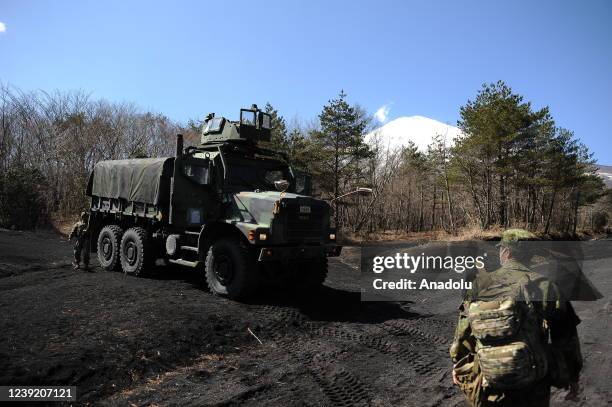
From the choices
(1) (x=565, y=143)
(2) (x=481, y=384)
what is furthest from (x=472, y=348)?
(1) (x=565, y=143)

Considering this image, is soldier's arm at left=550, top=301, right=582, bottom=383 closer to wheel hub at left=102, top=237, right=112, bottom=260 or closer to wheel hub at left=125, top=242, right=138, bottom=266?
wheel hub at left=125, top=242, right=138, bottom=266

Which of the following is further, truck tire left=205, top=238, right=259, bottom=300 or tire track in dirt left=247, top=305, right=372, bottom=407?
truck tire left=205, top=238, right=259, bottom=300

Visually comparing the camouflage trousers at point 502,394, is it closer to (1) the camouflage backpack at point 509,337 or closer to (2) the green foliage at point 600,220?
(1) the camouflage backpack at point 509,337

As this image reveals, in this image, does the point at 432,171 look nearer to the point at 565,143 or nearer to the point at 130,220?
the point at 565,143

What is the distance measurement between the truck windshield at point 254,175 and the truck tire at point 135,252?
2.20 m

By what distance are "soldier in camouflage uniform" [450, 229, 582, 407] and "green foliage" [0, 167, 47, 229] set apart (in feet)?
67.0

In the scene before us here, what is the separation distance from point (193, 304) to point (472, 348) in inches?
205

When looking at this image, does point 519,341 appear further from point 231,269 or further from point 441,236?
point 441,236

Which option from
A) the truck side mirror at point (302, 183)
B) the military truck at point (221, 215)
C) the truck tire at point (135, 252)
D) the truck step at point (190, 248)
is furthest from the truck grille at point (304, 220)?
the truck tire at point (135, 252)

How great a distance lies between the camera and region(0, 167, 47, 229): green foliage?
60.6ft

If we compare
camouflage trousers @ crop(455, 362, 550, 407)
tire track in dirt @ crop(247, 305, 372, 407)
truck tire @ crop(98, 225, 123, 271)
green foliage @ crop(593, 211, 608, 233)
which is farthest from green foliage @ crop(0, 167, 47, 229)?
green foliage @ crop(593, 211, 608, 233)

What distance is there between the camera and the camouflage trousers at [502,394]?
2469 mm

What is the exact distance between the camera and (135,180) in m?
9.35
